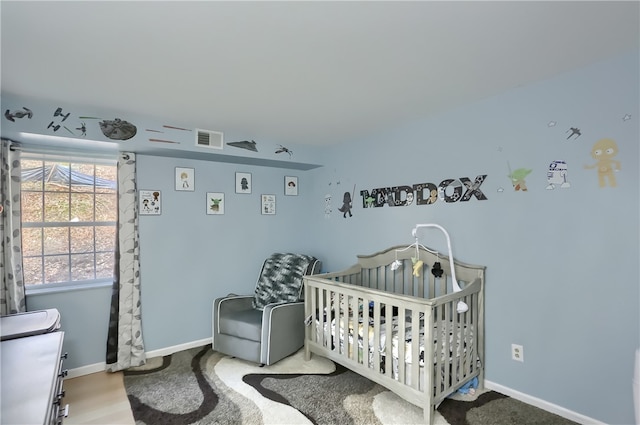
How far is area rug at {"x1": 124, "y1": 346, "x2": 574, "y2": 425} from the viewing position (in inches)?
83.0

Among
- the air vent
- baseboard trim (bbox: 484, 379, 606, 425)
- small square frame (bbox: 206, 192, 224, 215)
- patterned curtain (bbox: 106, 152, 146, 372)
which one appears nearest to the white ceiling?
the air vent

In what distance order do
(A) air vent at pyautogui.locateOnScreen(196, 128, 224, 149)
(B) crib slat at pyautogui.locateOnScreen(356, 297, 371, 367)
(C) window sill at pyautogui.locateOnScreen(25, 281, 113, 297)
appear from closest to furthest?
(B) crib slat at pyautogui.locateOnScreen(356, 297, 371, 367)
(C) window sill at pyautogui.locateOnScreen(25, 281, 113, 297)
(A) air vent at pyautogui.locateOnScreen(196, 128, 224, 149)

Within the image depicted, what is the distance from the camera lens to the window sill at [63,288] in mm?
2677

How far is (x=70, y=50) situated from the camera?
1.67 metres

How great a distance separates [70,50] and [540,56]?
2.46 metres

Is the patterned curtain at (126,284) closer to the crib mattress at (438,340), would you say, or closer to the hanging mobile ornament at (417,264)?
the crib mattress at (438,340)

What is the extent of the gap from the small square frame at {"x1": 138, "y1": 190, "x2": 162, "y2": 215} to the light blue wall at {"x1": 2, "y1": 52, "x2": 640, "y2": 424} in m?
0.06

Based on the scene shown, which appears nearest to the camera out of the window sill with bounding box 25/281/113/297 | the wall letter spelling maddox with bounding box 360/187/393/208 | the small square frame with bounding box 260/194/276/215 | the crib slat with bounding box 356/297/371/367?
the crib slat with bounding box 356/297/371/367

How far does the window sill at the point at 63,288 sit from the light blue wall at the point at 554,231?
2874mm

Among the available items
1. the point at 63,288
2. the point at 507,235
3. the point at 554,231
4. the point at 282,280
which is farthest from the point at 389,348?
the point at 63,288

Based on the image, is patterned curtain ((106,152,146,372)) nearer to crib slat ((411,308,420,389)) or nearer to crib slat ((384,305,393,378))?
crib slat ((384,305,393,378))

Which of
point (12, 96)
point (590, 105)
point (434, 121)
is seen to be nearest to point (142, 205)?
point (12, 96)

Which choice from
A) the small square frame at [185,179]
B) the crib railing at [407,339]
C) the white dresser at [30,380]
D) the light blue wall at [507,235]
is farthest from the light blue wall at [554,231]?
the white dresser at [30,380]

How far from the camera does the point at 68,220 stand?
9.55ft
